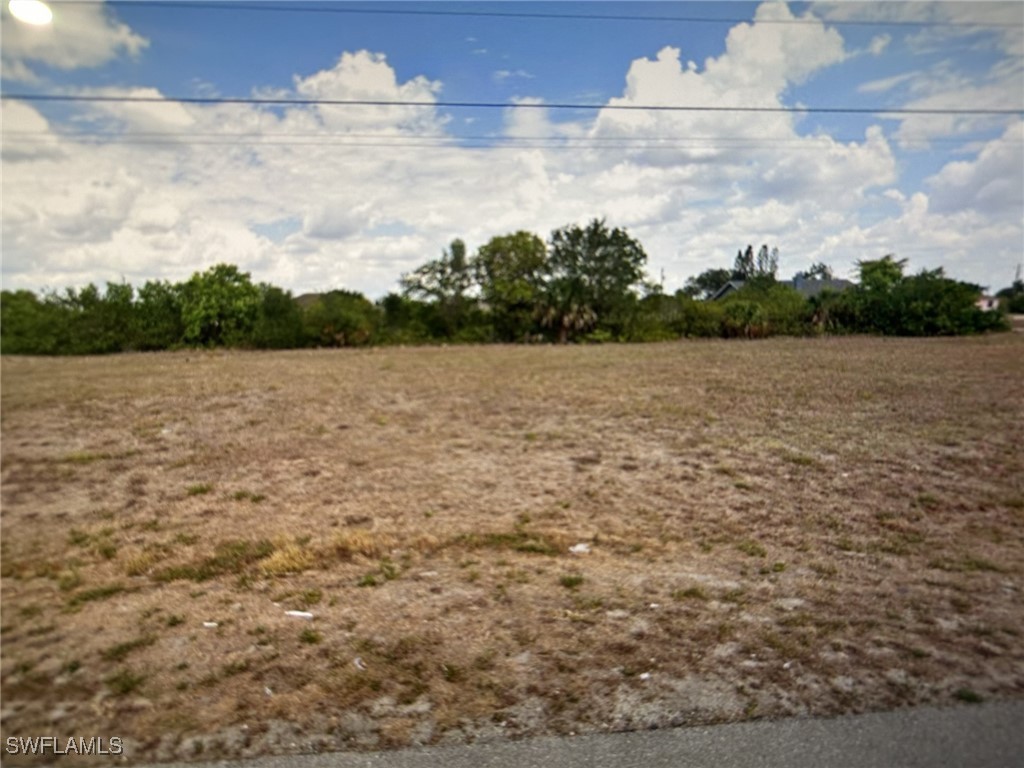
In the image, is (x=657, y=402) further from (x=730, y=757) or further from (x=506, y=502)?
(x=730, y=757)

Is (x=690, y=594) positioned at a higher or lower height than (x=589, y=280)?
lower

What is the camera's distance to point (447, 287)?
83.9 ft

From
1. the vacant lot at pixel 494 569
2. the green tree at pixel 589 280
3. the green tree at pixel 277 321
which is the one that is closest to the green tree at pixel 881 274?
the vacant lot at pixel 494 569

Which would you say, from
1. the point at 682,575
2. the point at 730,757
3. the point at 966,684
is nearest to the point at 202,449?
the point at 682,575

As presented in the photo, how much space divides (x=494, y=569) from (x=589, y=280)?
74.8 feet

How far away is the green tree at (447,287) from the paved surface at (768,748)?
2394 cm

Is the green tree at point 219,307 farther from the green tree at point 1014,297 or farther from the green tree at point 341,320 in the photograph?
the green tree at point 1014,297

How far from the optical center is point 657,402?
371 inches

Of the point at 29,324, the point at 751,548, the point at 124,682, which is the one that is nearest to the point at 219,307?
the point at 29,324

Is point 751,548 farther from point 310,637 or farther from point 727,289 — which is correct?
point 727,289

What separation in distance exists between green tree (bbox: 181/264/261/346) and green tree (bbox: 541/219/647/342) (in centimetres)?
1410

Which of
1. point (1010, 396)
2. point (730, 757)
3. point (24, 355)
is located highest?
point (24, 355)

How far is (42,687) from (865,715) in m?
3.63

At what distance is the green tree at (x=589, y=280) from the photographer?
24.9m
